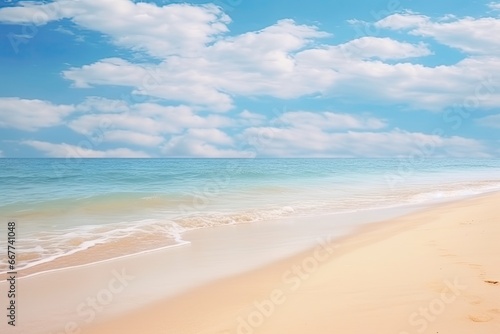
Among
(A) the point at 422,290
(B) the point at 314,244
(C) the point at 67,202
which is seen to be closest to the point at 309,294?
(A) the point at 422,290

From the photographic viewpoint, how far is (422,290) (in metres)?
5.30

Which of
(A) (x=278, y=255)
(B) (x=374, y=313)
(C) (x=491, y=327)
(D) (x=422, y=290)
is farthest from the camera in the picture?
(A) (x=278, y=255)

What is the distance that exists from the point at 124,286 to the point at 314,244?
15.1 ft

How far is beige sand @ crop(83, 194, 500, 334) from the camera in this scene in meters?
4.40

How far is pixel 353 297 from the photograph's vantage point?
520cm

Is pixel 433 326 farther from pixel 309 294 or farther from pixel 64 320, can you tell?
pixel 64 320

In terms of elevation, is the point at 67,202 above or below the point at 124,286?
above

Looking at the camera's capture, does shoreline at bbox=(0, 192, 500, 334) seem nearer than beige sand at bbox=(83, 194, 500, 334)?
No

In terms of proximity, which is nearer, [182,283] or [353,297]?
[353,297]

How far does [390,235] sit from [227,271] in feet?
15.6

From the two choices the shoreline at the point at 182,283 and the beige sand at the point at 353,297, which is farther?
the shoreline at the point at 182,283

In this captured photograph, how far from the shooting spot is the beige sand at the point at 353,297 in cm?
440

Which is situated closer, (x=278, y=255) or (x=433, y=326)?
(x=433, y=326)

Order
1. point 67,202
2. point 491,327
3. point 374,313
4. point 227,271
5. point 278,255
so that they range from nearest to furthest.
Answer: point 491,327, point 374,313, point 227,271, point 278,255, point 67,202
